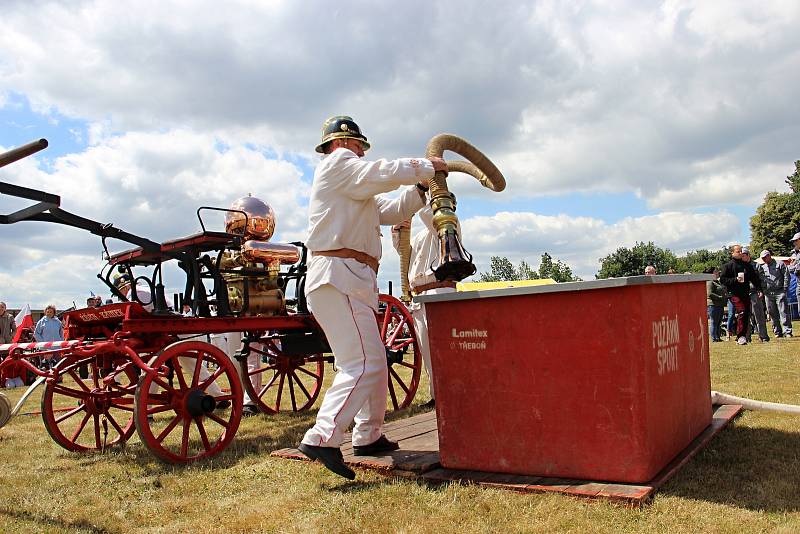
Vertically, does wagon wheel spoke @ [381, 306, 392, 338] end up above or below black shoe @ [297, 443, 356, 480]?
above

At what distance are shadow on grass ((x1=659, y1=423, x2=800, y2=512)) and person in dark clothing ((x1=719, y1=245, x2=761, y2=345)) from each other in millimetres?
8052

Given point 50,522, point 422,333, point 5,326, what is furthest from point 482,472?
point 5,326

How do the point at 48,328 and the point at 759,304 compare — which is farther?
the point at 48,328

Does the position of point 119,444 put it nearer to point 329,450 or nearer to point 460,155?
point 329,450

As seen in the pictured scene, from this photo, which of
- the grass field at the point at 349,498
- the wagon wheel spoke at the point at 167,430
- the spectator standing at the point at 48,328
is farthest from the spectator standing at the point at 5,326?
the wagon wheel spoke at the point at 167,430

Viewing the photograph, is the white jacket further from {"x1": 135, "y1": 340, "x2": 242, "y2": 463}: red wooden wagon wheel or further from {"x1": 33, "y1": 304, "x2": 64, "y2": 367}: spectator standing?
{"x1": 33, "y1": 304, "x2": 64, "y2": 367}: spectator standing

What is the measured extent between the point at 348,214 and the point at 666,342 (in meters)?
1.74

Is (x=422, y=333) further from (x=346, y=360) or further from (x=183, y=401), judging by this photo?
(x=346, y=360)

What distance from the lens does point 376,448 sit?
404 cm

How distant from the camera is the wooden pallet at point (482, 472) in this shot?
2.96 m

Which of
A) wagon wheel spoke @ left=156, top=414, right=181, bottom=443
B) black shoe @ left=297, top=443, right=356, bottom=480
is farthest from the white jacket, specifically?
wagon wheel spoke @ left=156, top=414, right=181, bottom=443

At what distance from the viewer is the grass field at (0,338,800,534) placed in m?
2.79

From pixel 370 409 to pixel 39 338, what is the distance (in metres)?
10.4

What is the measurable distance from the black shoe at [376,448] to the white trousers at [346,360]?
362mm
